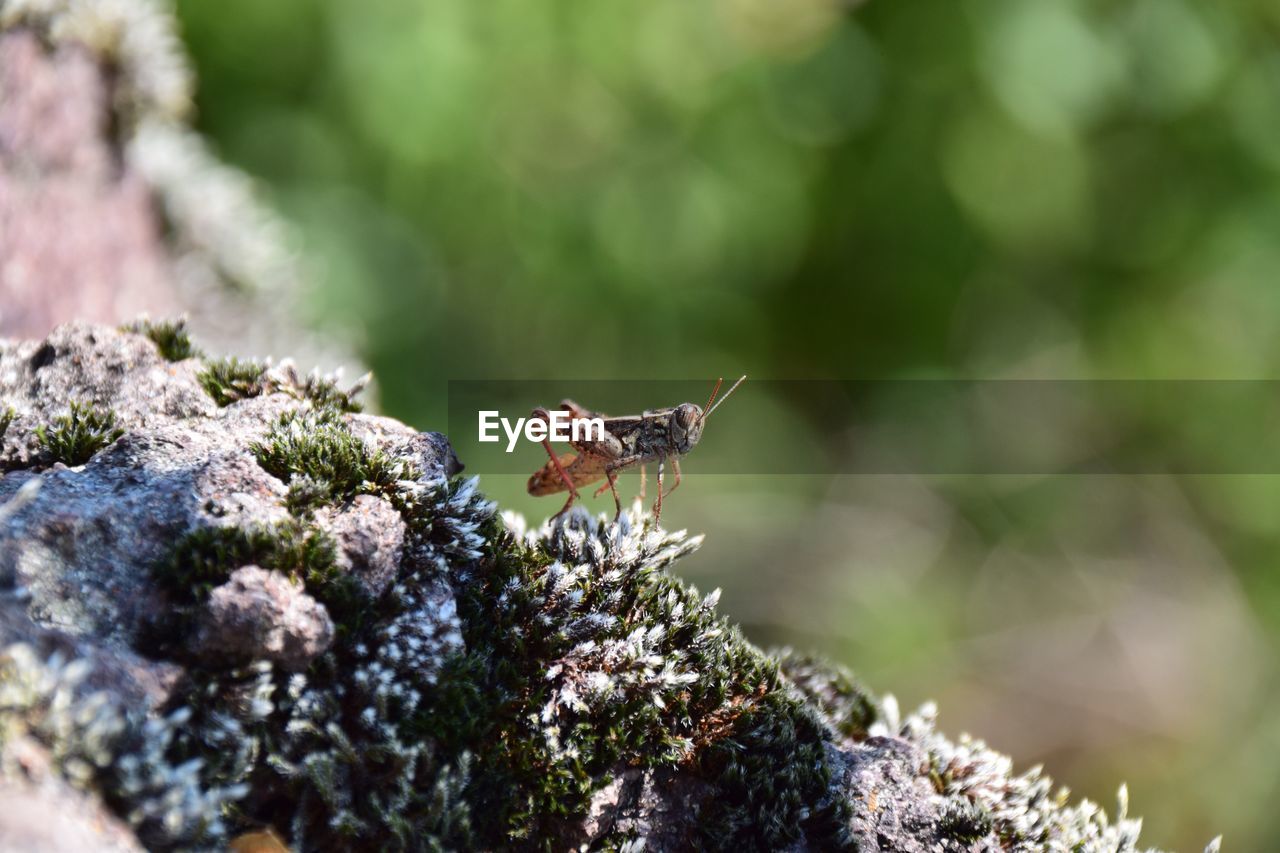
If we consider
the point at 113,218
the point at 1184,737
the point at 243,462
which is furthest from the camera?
the point at 1184,737

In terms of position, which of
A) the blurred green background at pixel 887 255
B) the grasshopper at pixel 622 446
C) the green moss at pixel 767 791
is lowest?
the green moss at pixel 767 791

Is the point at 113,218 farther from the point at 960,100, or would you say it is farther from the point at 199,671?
the point at 960,100

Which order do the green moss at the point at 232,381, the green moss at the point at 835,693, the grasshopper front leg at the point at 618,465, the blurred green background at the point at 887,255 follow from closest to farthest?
the green moss at the point at 232,381, the green moss at the point at 835,693, the grasshopper front leg at the point at 618,465, the blurred green background at the point at 887,255

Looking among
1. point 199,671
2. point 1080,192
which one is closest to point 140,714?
point 199,671

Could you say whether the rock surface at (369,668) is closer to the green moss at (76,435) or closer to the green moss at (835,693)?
the green moss at (76,435)

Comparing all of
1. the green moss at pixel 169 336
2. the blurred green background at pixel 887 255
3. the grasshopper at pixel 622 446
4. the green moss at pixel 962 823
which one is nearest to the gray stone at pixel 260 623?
the green moss at pixel 169 336

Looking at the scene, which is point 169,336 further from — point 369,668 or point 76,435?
point 369,668

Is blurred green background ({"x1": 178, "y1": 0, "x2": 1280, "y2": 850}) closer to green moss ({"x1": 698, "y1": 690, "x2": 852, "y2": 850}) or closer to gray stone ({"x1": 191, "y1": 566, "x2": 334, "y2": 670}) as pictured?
green moss ({"x1": 698, "y1": 690, "x2": 852, "y2": 850})

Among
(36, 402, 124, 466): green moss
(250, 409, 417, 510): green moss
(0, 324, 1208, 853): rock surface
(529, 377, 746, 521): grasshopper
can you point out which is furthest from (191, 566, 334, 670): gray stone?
(529, 377, 746, 521): grasshopper
